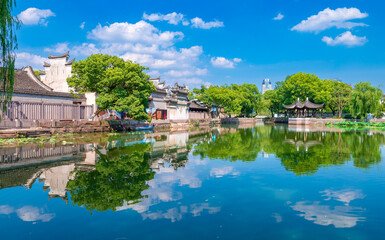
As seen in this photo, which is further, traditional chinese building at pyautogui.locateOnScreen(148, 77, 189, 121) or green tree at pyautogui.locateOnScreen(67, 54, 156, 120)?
traditional chinese building at pyautogui.locateOnScreen(148, 77, 189, 121)

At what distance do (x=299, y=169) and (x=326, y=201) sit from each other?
11.9 ft

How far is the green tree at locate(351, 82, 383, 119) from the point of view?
45.5 m

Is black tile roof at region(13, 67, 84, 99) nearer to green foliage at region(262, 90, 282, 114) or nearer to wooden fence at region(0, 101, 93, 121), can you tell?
wooden fence at region(0, 101, 93, 121)

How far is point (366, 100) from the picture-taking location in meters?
46.0

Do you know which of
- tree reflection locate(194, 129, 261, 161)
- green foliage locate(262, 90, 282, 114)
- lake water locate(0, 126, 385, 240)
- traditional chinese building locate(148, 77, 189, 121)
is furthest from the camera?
green foliage locate(262, 90, 282, 114)

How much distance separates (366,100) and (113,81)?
44132 mm

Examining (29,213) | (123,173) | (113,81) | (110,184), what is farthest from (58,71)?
(29,213)

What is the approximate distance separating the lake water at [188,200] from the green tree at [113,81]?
13129 millimetres

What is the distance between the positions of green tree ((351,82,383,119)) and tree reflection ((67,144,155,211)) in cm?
4774

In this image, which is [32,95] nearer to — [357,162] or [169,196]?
[169,196]

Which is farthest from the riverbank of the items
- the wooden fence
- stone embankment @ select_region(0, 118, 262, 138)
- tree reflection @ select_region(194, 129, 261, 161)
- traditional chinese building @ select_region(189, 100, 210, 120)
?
traditional chinese building @ select_region(189, 100, 210, 120)

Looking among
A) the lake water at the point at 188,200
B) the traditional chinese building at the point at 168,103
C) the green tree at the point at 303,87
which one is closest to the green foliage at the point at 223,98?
the traditional chinese building at the point at 168,103

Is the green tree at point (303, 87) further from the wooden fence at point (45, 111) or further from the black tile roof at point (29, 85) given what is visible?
the black tile roof at point (29, 85)

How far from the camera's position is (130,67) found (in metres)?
24.5
